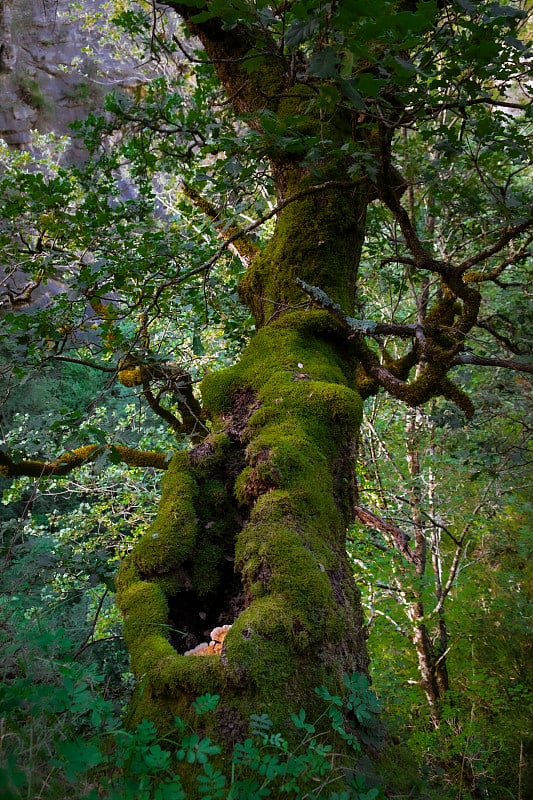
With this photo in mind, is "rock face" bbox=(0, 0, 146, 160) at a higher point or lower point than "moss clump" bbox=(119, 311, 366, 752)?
higher

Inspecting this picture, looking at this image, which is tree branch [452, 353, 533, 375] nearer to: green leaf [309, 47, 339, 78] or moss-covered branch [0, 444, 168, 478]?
green leaf [309, 47, 339, 78]

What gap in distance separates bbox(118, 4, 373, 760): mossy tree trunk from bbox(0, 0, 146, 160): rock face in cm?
1975

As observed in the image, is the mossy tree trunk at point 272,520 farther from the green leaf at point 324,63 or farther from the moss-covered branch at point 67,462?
the moss-covered branch at point 67,462

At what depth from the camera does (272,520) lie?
1855mm

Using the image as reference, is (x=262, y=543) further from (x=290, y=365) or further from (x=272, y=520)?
(x=290, y=365)

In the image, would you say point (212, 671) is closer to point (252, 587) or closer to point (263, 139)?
point (252, 587)

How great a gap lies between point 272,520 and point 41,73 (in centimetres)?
2425

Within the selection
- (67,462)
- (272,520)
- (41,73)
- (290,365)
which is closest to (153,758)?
(272,520)

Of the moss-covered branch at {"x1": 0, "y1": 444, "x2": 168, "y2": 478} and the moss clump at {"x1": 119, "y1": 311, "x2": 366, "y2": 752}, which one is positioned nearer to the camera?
the moss clump at {"x1": 119, "y1": 311, "x2": 366, "y2": 752}

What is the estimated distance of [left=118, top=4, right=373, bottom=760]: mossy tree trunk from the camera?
1462mm

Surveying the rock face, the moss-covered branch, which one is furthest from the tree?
the rock face

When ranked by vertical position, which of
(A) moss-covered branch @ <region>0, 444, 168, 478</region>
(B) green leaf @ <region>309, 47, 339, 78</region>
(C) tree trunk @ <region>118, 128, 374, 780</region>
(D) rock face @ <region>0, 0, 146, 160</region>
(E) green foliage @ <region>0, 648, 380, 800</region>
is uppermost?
(D) rock face @ <region>0, 0, 146, 160</region>

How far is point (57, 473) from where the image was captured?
A: 4.11 meters

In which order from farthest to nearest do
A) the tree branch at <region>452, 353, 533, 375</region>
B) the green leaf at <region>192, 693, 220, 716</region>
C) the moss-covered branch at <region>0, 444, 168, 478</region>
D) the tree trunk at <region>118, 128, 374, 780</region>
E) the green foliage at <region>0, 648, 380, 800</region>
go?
1. the moss-covered branch at <region>0, 444, 168, 478</region>
2. the tree branch at <region>452, 353, 533, 375</region>
3. the tree trunk at <region>118, 128, 374, 780</region>
4. the green leaf at <region>192, 693, 220, 716</region>
5. the green foliage at <region>0, 648, 380, 800</region>
